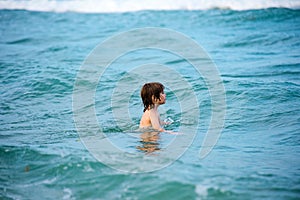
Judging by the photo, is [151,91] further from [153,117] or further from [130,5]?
[130,5]

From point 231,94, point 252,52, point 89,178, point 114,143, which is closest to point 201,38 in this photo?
point 252,52

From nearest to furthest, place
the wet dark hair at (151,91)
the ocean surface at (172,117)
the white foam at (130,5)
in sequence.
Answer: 1. the ocean surface at (172,117)
2. the wet dark hair at (151,91)
3. the white foam at (130,5)

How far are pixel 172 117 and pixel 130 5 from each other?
53.8ft

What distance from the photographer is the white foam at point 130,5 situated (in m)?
18.6

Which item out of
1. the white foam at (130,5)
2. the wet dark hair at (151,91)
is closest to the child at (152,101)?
the wet dark hair at (151,91)

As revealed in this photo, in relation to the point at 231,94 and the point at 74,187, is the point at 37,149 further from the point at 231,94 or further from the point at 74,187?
the point at 231,94

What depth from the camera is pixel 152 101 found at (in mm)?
6418

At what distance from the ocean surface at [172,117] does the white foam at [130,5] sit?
2648 millimetres

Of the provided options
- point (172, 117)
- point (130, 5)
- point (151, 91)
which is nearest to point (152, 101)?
Answer: point (151, 91)

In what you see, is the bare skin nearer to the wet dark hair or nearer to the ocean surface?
the wet dark hair

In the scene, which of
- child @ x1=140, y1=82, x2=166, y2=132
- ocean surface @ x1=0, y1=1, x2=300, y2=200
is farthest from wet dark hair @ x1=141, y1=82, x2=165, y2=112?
ocean surface @ x1=0, y1=1, x2=300, y2=200

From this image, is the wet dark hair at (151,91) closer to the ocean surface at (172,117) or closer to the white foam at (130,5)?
the ocean surface at (172,117)

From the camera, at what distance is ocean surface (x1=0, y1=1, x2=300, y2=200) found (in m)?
4.13

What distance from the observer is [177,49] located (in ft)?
39.7
